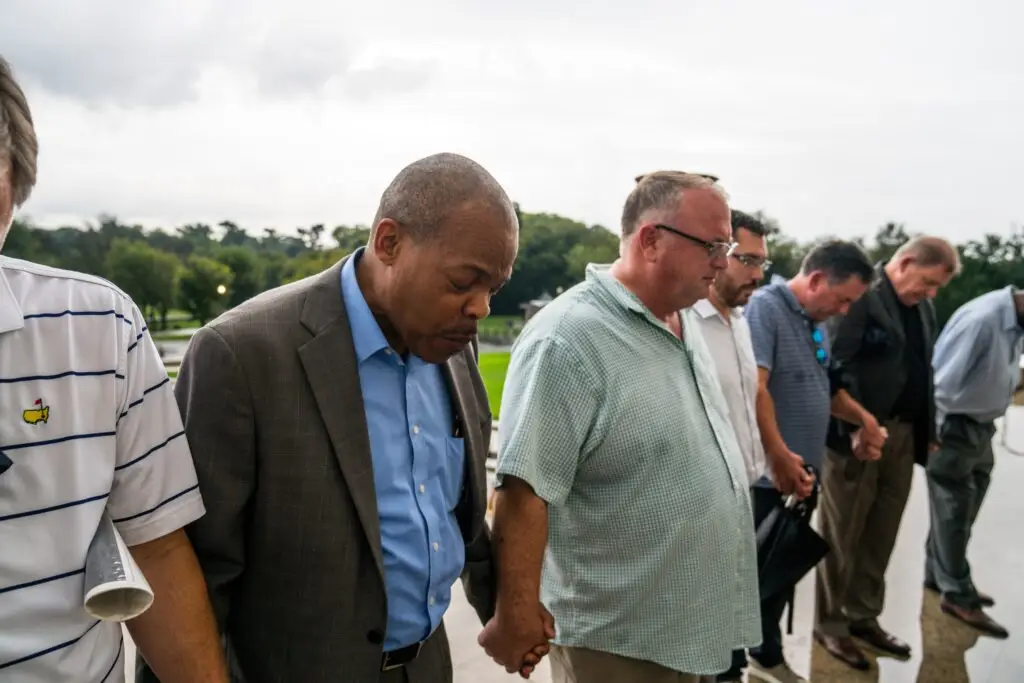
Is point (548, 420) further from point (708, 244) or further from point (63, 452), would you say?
point (63, 452)

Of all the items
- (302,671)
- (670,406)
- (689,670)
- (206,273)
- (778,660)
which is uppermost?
(670,406)

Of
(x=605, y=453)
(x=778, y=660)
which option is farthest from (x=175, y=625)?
(x=778, y=660)

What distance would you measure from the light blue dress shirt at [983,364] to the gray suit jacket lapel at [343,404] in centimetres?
415

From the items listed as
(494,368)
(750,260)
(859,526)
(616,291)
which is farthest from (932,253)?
(494,368)

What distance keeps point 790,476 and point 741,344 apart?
0.62 metres

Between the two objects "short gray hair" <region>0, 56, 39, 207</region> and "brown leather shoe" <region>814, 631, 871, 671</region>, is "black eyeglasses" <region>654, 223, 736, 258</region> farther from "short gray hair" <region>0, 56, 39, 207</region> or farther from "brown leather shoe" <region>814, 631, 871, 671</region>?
"brown leather shoe" <region>814, 631, 871, 671</region>

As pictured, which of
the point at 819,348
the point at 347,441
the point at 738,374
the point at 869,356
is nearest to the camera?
the point at 347,441

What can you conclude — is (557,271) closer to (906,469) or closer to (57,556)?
(906,469)

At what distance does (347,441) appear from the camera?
134cm

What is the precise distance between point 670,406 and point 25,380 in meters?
1.47

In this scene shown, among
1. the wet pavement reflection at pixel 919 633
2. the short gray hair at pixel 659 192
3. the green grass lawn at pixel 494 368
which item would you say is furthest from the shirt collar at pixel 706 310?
the green grass lawn at pixel 494 368

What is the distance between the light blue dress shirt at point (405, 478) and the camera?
1442 mm

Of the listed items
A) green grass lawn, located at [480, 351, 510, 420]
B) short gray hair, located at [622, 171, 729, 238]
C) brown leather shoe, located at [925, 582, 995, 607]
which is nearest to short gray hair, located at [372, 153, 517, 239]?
short gray hair, located at [622, 171, 729, 238]

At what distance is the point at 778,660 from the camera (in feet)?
11.4
